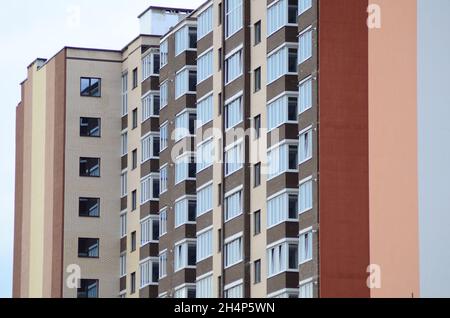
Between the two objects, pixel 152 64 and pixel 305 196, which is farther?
pixel 152 64

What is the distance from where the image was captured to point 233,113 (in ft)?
254

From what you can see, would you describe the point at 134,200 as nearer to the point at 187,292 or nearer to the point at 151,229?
the point at 151,229

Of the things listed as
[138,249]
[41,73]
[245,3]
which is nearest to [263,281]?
[245,3]

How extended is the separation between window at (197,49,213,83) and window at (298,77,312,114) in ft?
40.5

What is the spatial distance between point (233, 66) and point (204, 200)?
8.07 metres

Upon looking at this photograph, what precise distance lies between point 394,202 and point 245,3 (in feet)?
50.4

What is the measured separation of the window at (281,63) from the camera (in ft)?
236

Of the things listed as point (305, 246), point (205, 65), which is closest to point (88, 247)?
point (205, 65)

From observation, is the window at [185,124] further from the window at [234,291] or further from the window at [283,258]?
the window at [283,258]

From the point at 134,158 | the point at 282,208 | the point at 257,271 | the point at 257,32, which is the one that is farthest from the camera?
the point at 134,158

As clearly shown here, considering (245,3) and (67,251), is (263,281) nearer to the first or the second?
(245,3)

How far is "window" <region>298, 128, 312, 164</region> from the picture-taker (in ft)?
226

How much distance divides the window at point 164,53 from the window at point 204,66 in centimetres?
608

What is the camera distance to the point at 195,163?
277 ft
